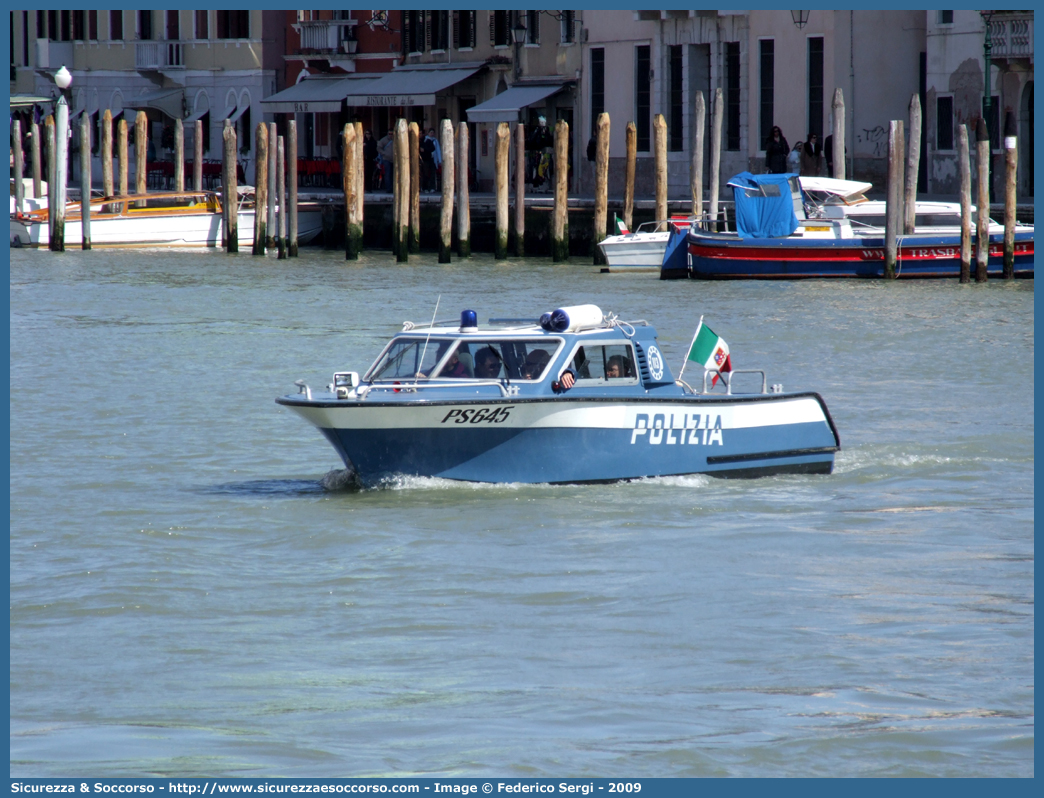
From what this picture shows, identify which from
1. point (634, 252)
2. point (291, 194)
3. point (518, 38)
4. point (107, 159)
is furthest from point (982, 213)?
point (107, 159)

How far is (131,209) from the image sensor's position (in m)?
41.9

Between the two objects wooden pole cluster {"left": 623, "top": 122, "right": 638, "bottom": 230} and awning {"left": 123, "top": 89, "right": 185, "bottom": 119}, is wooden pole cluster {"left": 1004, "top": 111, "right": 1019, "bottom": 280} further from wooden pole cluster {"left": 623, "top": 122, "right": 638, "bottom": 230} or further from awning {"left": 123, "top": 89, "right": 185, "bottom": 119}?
awning {"left": 123, "top": 89, "right": 185, "bottom": 119}

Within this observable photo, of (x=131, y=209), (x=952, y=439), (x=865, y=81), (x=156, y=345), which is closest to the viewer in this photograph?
(x=952, y=439)

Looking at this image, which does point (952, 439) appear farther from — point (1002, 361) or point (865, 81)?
point (865, 81)

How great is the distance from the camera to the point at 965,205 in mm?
28234

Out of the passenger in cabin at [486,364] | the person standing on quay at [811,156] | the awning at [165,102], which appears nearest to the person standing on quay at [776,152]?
the person standing on quay at [811,156]

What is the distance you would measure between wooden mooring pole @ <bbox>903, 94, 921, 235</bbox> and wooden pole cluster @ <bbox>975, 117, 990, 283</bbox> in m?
1.00

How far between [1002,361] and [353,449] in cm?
1056

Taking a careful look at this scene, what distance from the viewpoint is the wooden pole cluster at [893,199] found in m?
29.1

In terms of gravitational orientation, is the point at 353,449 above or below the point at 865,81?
below

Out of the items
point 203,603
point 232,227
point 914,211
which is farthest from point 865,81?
point 203,603

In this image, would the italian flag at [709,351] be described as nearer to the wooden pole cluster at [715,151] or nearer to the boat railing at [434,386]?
the boat railing at [434,386]

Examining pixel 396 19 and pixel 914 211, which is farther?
pixel 396 19

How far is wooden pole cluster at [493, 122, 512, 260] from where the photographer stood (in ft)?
112
